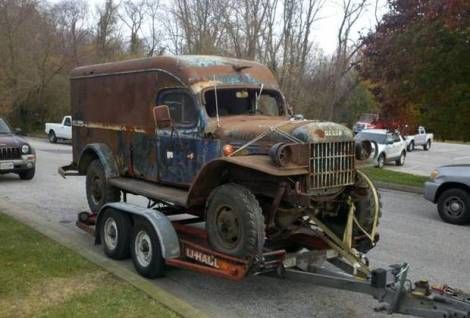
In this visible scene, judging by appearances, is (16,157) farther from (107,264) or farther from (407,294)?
(407,294)

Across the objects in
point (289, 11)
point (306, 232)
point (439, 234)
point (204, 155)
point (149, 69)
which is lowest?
point (439, 234)

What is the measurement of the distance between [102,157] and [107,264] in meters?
2.14

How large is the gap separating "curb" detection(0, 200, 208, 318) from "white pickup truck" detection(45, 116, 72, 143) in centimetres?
2379

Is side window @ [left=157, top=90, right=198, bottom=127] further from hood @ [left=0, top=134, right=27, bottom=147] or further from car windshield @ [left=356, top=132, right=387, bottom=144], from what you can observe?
car windshield @ [left=356, top=132, right=387, bottom=144]

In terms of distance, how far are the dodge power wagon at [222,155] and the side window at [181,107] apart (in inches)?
0.5

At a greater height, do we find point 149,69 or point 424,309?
point 149,69

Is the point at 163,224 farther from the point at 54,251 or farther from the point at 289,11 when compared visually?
the point at 289,11

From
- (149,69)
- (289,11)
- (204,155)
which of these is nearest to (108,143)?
(149,69)

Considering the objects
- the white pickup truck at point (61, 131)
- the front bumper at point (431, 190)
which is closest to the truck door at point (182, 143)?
the front bumper at point (431, 190)

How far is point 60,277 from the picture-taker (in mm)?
6355

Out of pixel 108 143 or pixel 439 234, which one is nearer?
pixel 108 143

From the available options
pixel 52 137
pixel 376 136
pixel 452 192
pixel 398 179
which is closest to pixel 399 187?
pixel 398 179

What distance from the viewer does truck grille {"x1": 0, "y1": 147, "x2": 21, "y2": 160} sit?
47.3 ft

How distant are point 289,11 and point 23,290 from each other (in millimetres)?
22052
